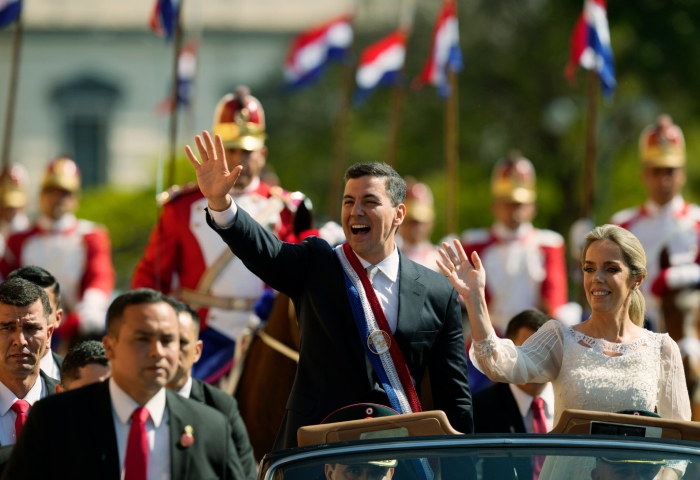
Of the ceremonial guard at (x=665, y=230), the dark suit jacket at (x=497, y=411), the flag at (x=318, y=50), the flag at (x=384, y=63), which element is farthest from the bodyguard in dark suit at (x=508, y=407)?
the flag at (x=318, y=50)

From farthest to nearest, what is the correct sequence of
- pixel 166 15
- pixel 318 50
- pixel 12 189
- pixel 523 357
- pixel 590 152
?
pixel 318 50, pixel 12 189, pixel 590 152, pixel 166 15, pixel 523 357

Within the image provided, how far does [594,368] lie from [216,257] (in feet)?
10.7

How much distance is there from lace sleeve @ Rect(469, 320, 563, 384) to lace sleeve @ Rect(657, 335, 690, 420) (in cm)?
41

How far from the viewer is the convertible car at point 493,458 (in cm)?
443

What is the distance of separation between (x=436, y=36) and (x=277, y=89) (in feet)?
68.6

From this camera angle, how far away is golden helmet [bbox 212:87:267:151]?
8438 millimetres

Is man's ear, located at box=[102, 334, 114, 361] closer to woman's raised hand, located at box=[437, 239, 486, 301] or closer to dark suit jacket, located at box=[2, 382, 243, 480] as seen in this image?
dark suit jacket, located at box=[2, 382, 243, 480]

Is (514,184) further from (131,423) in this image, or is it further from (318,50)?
(131,423)

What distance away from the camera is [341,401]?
5.79m

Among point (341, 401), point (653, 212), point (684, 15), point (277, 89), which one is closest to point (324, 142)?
point (277, 89)

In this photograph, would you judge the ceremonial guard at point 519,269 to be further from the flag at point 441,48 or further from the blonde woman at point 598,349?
the blonde woman at point 598,349

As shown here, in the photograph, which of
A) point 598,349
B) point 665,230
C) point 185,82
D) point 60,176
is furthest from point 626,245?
point 185,82

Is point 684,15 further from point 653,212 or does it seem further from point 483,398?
point 483,398

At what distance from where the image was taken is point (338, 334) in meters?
5.84
